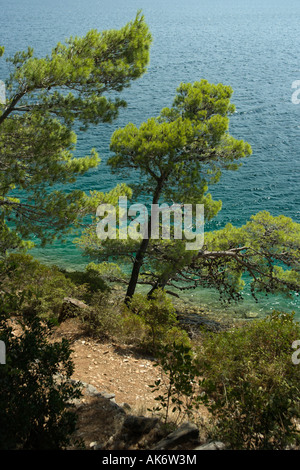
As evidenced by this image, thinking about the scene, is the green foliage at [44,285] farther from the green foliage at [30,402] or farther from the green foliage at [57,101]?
the green foliage at [30,402]

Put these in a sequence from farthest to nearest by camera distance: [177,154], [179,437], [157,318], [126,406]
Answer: [177,154] < [157,318] < [126,406] < [179,437]

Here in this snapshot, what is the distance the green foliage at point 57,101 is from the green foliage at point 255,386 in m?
5.37

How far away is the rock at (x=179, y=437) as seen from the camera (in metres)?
4.56

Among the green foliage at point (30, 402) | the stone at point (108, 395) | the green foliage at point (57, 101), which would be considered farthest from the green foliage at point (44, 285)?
the green foliage at point (30, 402)

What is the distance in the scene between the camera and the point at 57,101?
9727 millimetres

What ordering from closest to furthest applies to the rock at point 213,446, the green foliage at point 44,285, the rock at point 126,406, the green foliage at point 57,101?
the rock at point 213,446 → the rock at point 126,406 → the green foliage at point 57,101 → the green foliage at point 44,285

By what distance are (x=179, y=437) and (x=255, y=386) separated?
192 cm

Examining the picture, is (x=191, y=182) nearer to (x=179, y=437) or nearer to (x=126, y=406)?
(x=126, y=406)

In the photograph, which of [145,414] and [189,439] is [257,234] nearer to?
[145,414]

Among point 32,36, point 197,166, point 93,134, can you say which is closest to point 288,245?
point 197,166

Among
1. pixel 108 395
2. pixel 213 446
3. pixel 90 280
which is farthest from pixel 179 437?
pixel 90 280

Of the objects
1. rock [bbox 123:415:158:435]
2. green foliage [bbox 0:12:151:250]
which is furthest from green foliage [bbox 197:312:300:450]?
green foliage [bbox 0:12:151:250]

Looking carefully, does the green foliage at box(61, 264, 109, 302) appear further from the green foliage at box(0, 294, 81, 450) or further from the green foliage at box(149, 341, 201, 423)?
the green foliage at box(0, 294, 81, 450)
